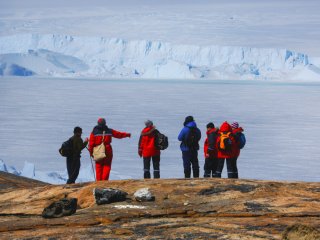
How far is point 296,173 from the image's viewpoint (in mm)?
58656

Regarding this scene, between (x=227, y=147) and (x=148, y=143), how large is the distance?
156 centimetres

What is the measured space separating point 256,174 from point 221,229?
5282 centimetres

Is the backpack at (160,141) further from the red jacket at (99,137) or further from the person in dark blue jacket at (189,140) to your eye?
the red jacket at (99,137)

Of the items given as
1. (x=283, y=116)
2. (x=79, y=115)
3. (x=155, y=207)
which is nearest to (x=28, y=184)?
(x=155, y=207)

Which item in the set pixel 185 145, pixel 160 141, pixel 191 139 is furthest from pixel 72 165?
pixel 191 139

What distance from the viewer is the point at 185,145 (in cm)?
1255

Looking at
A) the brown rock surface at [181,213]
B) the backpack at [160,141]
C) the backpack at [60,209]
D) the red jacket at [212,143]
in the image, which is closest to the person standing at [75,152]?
the backpack at [160,141]

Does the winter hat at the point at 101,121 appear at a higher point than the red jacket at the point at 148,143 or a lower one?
higher

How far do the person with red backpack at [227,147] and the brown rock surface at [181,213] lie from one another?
160 centimetres

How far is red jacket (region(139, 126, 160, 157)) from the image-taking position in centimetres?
1220

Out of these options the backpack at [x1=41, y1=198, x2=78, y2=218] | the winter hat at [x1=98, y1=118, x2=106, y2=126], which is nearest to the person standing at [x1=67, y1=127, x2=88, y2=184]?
the winter hat at [x1=98, y1=118, x2=106, y2=126]

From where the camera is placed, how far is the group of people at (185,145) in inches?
471

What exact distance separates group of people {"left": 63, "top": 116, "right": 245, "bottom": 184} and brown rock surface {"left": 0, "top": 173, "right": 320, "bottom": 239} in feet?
4.42

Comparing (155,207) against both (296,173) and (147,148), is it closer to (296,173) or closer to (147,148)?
(147,148)
